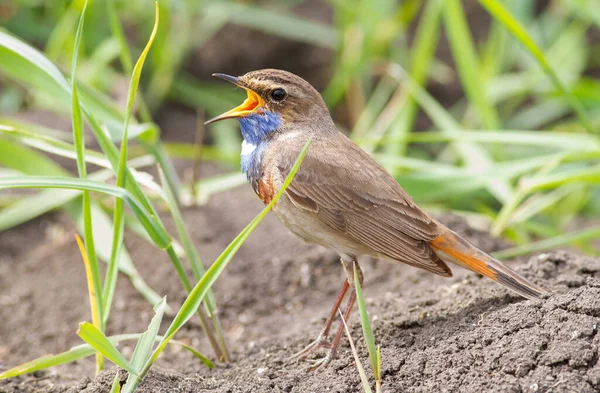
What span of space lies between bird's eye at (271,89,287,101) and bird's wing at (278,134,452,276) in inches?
13.4

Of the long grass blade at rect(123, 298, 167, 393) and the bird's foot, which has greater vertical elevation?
the long grass blade at rect(123, 298, 167, 393)

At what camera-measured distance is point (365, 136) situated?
7277 millimetres

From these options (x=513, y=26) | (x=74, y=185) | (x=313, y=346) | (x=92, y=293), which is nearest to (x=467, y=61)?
(x=513, y=26)

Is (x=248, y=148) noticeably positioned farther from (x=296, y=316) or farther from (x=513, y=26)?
(x=513, y=26)

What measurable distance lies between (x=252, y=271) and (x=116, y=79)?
294 centimetres

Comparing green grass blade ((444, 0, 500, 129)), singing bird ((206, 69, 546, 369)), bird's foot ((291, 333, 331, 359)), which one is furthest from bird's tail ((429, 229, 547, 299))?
green grass blade ((444, 0, 500, 129))

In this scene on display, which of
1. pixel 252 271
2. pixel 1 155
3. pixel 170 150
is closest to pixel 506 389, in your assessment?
pixel 252 271

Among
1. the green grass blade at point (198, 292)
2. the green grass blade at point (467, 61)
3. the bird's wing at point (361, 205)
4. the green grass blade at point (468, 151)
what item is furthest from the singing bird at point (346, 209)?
the green grass blade at point (467, 61)

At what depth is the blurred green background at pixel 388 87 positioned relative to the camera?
5957 mm

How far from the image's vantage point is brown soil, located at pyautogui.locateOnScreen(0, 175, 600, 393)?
11.2 feet

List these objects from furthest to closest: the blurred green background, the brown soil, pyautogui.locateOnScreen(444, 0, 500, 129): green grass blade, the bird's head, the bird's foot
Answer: pyautogui.locateOnScreen(444, 0, 500, 129): green grass blade
the blurred green background
the bird's head
the bird's foot
the brown soil

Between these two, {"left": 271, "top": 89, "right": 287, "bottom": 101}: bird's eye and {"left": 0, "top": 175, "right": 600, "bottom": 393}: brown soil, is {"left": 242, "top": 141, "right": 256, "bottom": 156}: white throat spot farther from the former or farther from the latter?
{"left": 0, "top": 175, "right": 600, "bottom": 393}: brown soil

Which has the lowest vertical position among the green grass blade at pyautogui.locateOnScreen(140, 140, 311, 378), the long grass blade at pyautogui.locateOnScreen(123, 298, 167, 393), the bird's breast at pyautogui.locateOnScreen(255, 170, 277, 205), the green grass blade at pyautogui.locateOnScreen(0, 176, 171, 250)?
the long grass blade at pyautogui.locateOnScreen(123, 298, 167, 393)

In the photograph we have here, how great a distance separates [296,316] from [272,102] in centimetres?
144
